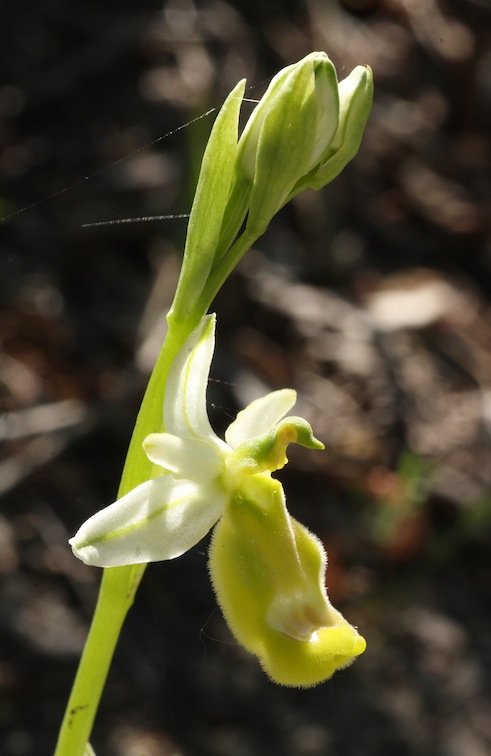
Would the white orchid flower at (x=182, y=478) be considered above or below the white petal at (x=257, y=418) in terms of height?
above

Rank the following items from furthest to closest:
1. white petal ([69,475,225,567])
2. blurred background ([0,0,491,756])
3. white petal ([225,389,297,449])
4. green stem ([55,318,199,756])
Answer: blurred background ([0,0,491,756]) < white petal ([225,389,297,449]) < green stem ([55,318,199,756]) < white petal ([69,475,225,567])

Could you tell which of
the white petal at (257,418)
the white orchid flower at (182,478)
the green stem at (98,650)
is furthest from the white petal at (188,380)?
the green stem at (98,650)

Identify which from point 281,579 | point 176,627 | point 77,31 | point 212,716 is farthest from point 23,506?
point 77,31

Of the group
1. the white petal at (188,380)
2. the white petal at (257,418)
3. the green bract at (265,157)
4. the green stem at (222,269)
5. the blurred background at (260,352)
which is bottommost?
the blurred background at (260,352)

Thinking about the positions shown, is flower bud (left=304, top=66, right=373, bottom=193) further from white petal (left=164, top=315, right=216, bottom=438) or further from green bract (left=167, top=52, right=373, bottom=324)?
white petal (left=164, top=315, right=216, bottom=438)

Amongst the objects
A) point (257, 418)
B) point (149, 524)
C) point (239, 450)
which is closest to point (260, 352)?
point (257, 418)

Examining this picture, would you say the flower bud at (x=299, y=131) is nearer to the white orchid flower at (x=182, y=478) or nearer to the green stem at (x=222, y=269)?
the green stem at (x=222, y=269)

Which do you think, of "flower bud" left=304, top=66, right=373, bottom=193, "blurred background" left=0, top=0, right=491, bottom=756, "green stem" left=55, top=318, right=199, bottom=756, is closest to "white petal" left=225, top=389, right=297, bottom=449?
"green stem" left=55, top=318, right=199, bottom=756
